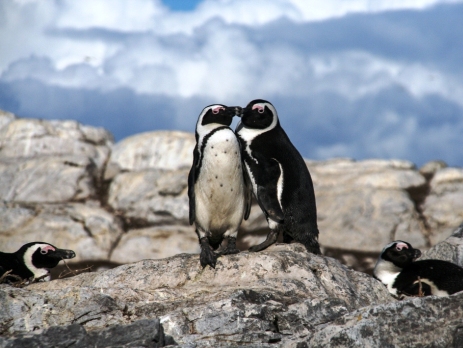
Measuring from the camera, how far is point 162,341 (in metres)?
3.90

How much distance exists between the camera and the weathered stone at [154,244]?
14.1 m

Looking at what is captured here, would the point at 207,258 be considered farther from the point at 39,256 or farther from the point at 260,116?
the point at 39,256

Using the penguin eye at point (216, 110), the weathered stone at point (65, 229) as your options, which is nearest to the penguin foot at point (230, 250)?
the penguin eye at point (216, 110)

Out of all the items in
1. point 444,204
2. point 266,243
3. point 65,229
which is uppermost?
point 266,243

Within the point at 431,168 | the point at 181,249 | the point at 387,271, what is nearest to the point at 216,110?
the point at 387,271

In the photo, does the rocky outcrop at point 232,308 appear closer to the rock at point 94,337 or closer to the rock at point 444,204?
the rock at point 94,337

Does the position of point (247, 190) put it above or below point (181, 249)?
above

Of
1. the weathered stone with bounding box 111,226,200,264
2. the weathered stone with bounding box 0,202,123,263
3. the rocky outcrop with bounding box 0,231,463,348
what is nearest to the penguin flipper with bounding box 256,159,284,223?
the rocky outcrop with bounding box 0,231,463,348

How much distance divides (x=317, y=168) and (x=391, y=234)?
103 inches

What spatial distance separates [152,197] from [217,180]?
978 centimetres

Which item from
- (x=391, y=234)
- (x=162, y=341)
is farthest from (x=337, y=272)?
(x=391, y=234)

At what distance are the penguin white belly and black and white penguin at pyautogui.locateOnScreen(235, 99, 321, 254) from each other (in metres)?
0.26

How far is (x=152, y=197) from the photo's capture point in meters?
15.3

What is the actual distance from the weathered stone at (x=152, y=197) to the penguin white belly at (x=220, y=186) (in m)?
8.87
